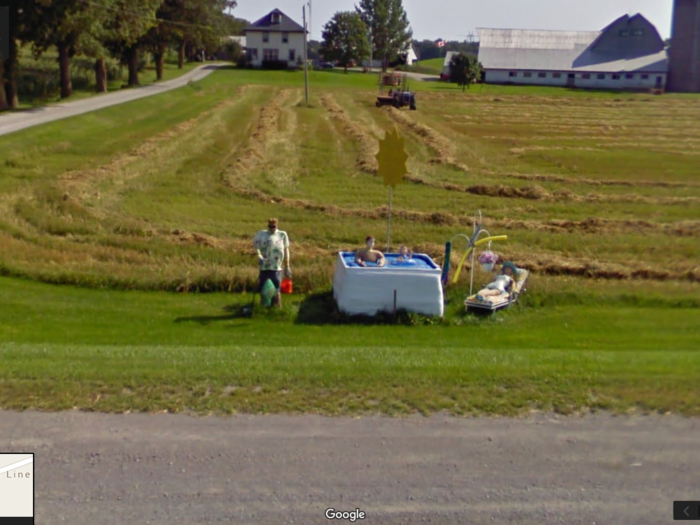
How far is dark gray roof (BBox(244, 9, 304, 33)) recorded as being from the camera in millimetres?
116375

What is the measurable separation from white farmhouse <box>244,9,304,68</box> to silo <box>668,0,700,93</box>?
52700 millimetres

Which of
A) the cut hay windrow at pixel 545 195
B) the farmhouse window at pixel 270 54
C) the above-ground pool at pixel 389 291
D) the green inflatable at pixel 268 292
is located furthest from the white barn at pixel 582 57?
the green inflatable at pixel 268 292

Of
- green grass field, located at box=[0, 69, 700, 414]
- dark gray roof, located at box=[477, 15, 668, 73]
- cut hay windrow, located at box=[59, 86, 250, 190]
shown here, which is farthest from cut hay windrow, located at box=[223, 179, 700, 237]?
dark gray roof, located at box=[477, 15, 668, 73]

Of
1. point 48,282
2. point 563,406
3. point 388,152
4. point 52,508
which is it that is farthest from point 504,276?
point 52,508

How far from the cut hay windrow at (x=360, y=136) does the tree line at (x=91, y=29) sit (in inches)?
594

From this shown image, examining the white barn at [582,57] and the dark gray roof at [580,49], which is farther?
the dark gray roof at [580,49]

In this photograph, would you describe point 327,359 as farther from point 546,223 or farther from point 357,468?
point 546,223

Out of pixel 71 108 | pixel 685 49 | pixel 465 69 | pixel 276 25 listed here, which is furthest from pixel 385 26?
pixel 71 108

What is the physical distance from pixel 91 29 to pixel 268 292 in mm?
38565

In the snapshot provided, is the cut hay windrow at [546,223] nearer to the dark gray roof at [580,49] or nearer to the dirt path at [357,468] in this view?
the dirt path at [357,468]

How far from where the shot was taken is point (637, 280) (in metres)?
14.9

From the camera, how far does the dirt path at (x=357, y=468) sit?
17.4 ft

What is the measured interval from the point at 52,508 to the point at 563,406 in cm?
453

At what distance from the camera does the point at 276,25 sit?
11681 centimetres
